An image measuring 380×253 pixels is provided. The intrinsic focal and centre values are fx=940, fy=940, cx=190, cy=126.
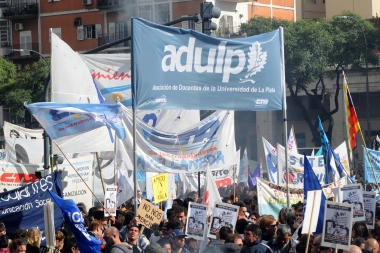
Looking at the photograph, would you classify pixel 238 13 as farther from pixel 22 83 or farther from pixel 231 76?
pixel 231 76

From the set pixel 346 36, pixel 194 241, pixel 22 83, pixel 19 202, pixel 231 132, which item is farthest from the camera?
pixel 22 83

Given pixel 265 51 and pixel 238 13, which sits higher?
pixel 238 13

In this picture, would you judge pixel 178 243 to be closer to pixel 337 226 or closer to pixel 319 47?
pixel 337 226

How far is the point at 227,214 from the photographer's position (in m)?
11.0

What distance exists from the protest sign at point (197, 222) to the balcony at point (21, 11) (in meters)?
52.1

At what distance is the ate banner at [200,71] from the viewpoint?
40.0ft

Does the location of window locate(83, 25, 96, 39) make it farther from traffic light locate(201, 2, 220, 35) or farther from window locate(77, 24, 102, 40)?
traffic light locate(201, 2, 220, 35)

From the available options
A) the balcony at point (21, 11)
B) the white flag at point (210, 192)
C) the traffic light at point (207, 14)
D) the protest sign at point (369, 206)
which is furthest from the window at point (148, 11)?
the protest sign at point (369, 206)

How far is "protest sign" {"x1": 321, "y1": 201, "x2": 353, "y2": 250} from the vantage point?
8.48m

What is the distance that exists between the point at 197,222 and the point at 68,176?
19.9ft

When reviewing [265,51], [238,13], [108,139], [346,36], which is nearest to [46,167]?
[108,139]

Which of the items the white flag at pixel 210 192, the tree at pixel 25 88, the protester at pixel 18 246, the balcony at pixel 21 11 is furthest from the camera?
the balcony at pixel 21 11

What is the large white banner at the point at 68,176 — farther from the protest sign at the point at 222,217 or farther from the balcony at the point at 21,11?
the balcony at the point at 21,11

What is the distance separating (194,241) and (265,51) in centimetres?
372
